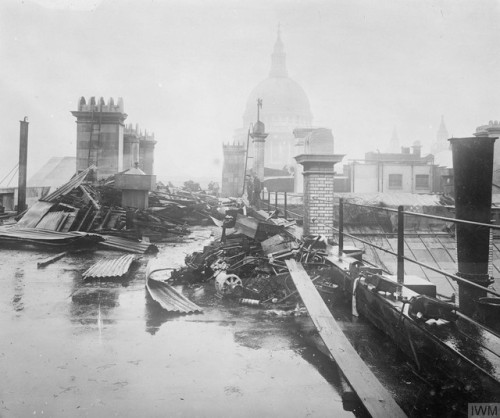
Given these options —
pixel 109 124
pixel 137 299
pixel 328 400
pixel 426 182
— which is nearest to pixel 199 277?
pixel 137 299

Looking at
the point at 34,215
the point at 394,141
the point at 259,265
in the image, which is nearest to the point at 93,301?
the point at 259,265

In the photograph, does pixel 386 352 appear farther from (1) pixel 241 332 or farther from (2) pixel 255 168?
(2) pixel 255 168

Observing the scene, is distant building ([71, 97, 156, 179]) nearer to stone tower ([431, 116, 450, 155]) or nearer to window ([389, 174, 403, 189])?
window ([389, 174, 403, 189])

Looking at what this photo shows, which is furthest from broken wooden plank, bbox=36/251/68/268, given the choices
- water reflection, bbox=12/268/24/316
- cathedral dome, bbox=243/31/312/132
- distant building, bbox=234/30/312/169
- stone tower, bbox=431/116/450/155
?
stone tower, bbox=431/116/450/155

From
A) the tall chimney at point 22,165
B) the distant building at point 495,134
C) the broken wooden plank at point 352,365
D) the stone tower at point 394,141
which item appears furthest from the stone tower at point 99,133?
the stone tower at point 394,141

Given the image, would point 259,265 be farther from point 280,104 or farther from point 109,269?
point 280,104

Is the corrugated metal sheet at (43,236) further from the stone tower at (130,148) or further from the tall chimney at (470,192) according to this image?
the stone tower at (130,148)

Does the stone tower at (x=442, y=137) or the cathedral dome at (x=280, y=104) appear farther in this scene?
the stone tower at (x=442, y=137)
